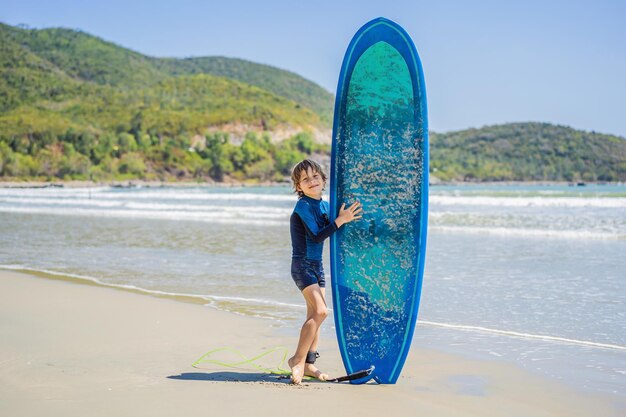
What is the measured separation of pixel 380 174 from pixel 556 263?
5.95m

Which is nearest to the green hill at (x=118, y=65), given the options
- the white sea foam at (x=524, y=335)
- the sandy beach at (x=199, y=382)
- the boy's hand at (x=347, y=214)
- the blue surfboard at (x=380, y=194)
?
the sandy beach at (x=199, y=382)

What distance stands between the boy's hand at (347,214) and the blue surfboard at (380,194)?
76 mm

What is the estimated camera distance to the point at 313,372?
3824 mm

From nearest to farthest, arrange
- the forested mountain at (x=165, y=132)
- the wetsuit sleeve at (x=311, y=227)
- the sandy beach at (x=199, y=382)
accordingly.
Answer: the sandy beach at (x=199, y=382), the wetsuit sleeve at (x=311, y=227), the forested mountain at (x=165, y=132)

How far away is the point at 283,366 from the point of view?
4.20m

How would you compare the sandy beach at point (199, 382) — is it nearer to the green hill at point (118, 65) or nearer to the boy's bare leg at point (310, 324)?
the boy's bare leg at point (310, 324)

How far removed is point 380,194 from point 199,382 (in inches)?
55.8

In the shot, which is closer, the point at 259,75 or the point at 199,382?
the point at 199,382

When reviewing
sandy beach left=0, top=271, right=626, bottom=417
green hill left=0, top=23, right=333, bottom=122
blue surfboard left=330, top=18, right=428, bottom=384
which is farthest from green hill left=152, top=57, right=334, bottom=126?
blue surfboard left=330, top=18, right=428, bottom=384

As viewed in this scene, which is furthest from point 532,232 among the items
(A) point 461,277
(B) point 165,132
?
(B) point 165,132

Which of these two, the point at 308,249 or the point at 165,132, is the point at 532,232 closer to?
the point at 308,249

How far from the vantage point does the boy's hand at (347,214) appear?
3.83m

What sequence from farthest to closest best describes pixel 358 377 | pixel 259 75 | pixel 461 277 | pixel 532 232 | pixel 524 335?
pixel 259 75 < pixel 532 232 < pixel 461 277 < pixel 524 335 < pixel 358 377

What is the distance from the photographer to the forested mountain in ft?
370
